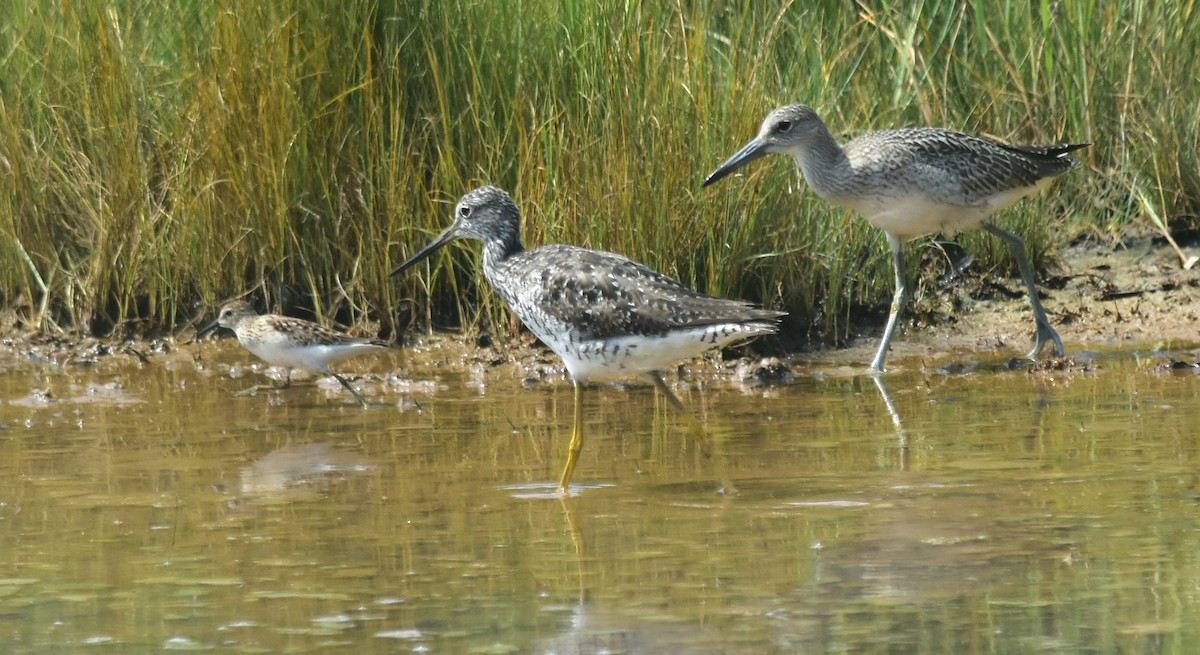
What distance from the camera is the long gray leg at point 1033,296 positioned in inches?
355

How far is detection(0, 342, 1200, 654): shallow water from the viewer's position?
14.9 feet

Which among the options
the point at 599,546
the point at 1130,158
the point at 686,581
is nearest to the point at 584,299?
the point at 599,546

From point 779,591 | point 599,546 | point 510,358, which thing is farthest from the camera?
point 510,358

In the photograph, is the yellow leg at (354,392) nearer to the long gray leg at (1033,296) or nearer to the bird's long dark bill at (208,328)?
the bird's long dark bill at (208,328)

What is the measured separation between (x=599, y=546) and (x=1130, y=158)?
6.33 m

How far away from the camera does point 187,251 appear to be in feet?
31.4

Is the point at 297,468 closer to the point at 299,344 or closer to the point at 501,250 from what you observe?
the point at 501,250

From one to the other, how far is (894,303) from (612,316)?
2945 millimetres

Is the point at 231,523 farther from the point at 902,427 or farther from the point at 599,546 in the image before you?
the point at 902,427

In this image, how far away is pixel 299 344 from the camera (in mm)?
8555

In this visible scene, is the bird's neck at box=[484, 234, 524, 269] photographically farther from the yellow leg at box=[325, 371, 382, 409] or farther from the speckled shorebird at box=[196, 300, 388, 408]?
the speckled shorebird at box=[196, 300, 388, 408]

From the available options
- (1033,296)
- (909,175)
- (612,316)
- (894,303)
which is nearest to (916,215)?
(909,175)

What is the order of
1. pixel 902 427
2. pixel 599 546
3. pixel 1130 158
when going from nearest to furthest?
pixel 599 546 → pixel 902 427 → pixel 1130 158

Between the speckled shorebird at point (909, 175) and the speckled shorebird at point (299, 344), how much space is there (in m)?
2.32
